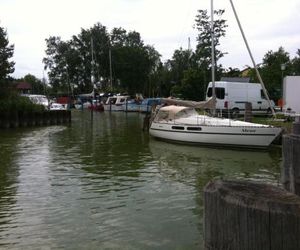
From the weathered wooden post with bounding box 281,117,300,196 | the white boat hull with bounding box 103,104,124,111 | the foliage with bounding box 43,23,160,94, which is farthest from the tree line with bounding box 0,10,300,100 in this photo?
the weathered wooden post with bounding box 281,117,300,196

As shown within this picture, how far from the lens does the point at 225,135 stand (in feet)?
81.6

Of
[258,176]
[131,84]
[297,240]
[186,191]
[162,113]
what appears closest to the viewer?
[297,240]

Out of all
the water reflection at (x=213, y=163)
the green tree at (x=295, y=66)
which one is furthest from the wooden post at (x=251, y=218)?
the green tree at (x=295, y=66)

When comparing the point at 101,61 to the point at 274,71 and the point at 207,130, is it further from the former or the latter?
the point at 207,130

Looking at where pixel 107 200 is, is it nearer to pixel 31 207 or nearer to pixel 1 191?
pixel 31 207

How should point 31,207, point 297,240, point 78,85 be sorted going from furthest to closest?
point 78,85 → point 31,207 → point 297,240

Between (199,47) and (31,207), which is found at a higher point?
(199,47)

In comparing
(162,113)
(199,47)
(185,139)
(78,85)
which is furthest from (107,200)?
(78,85)

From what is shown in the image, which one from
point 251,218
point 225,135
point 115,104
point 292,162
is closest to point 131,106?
point 115,104

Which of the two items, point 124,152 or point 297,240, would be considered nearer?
point 297,240

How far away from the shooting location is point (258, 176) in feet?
55.0

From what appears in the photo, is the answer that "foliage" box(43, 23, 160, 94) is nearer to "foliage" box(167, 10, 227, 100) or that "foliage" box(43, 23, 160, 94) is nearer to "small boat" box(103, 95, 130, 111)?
"small boat" box(103, 95, 130, 111)

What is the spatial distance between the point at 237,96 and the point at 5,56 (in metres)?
21.5

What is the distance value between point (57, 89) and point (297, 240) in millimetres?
119468
